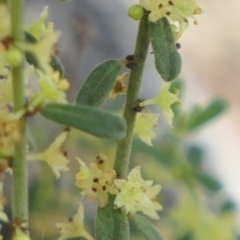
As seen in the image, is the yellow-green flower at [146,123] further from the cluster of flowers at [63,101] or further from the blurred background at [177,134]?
the blurred background at [177,134]

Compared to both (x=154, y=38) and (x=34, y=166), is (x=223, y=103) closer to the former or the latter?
(x=34, y=166)

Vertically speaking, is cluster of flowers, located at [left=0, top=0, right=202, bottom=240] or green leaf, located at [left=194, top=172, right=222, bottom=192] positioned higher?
cluster of flowers, located at [left=0, top=0, right=202, bottom=240]

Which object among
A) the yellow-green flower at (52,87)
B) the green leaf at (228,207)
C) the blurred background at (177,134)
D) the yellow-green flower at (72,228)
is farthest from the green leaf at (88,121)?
the green leaf at (228,207)

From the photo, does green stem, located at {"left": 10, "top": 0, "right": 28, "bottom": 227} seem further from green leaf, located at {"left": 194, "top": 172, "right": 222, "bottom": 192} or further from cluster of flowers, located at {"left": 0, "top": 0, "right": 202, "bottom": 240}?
green leaf, located at {"left": 194, "top": 172, "right": 222, "bottom": 192}

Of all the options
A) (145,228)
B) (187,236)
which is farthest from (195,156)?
(145,228)

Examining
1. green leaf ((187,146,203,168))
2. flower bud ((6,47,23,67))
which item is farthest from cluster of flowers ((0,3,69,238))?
green leaf ((187,146,203,168))

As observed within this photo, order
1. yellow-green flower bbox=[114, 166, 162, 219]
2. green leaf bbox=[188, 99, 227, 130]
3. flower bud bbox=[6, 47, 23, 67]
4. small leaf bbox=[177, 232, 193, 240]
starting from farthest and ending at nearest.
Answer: green leaf bbox=[188, 99, 227, 130] < small leaf bbox=[177, 232, 193, 240] < yellow-green flower bbox=[114, 166, 162, 219] < flower bud bbox=[6, 47, 23, 67]

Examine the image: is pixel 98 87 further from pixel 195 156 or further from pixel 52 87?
pixel 195 156
